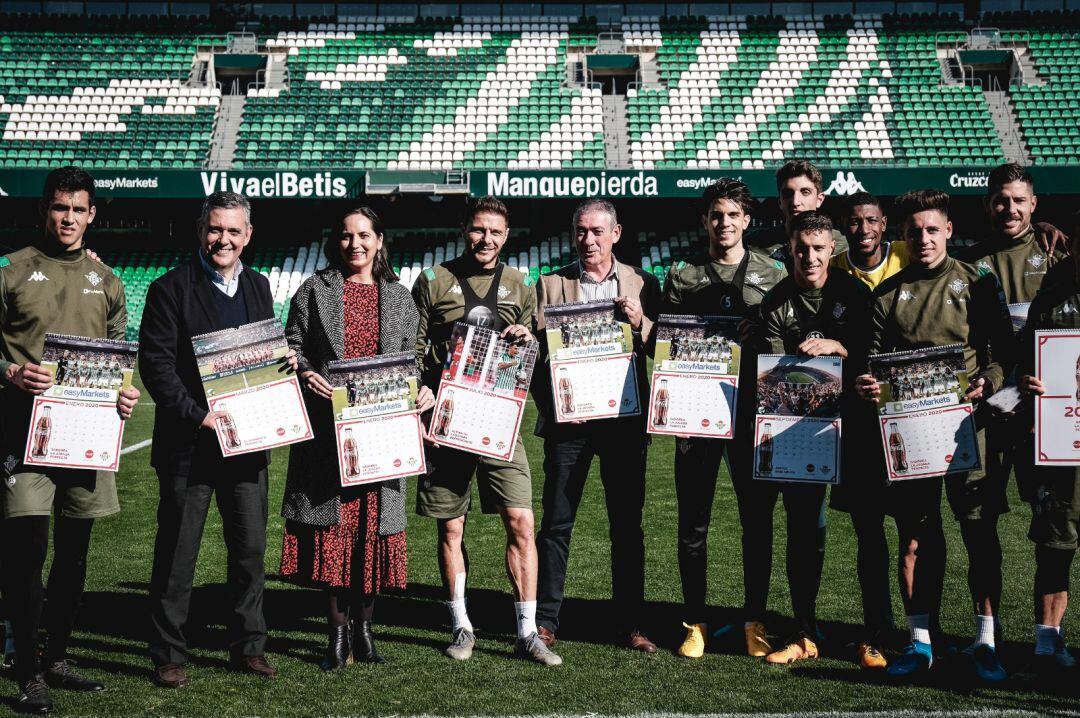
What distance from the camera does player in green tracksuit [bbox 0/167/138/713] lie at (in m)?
4.16

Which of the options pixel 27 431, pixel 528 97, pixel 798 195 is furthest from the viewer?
pixel 528 97

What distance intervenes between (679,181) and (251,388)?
66.7 ft

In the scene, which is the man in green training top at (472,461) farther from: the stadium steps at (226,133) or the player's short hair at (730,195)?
the stadium steps at (226,133)

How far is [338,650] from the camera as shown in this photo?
4.60m

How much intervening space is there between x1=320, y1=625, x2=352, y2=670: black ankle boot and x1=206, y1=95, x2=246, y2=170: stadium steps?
21.6 metres

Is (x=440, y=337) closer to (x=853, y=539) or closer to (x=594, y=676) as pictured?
(x=594, y=676)

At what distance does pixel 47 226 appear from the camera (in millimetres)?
4359

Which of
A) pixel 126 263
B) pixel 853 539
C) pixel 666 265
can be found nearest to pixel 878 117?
pixel 666 265

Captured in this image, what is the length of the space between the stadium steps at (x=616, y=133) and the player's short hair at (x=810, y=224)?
66.1 feet

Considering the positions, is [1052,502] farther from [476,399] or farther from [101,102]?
[101,102]

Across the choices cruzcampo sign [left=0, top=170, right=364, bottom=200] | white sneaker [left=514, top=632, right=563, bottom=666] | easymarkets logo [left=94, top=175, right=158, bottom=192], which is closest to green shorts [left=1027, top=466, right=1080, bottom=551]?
white sneaker [left=514, top=632, right=563, bottom=666]

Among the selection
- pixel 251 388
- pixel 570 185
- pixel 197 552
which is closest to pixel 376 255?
pixel 251 388

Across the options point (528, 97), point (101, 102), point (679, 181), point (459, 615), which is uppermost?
→ point (528, 97)

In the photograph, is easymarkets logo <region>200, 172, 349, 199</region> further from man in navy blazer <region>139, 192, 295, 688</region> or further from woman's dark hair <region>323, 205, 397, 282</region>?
man in navy blazer <region>139, 192, 295, 688</region>
